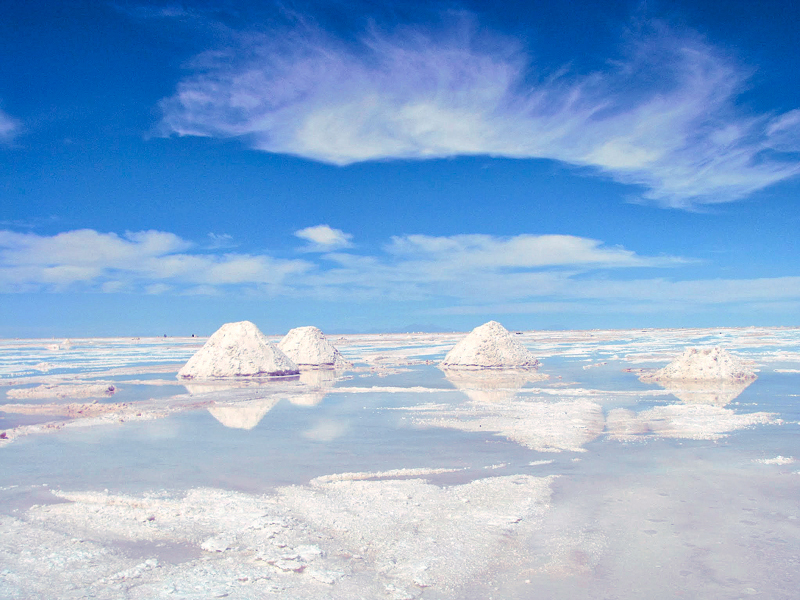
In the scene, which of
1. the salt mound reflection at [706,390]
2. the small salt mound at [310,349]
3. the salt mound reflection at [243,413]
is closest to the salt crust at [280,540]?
the salt mound reflection at [243,413]

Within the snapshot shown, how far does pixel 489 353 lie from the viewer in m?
22.0

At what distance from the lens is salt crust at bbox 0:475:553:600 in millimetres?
3660

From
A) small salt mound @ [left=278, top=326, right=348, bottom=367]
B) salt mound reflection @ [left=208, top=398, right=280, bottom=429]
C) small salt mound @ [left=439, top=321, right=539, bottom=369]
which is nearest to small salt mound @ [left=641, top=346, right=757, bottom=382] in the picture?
small salt mound @ [left=439, top=321, right=539, bottom=369]

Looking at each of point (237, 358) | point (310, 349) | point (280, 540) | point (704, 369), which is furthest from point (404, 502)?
point (310, 349)

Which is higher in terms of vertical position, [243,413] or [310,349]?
[310,349]

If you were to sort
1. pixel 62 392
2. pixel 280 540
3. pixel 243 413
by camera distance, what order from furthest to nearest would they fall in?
pixel 62 392, pixel 243 413, pixel 280 540

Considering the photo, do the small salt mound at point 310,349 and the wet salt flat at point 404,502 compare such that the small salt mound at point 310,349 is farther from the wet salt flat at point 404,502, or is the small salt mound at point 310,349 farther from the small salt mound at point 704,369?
the wet salt flat at point 404,502

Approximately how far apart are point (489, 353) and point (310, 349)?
706cm

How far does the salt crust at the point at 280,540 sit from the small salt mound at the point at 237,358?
12.4m

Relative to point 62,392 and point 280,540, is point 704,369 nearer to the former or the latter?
point 280,540

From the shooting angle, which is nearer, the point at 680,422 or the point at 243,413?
the point at 680,422

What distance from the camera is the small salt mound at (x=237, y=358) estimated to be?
17.9 meters

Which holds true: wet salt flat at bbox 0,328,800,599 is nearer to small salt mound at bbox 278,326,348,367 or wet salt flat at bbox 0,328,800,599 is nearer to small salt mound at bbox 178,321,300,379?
small salt mound at bbox 178,321,300,379

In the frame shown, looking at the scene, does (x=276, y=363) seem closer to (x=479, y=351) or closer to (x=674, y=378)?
(x=479, y=351)
